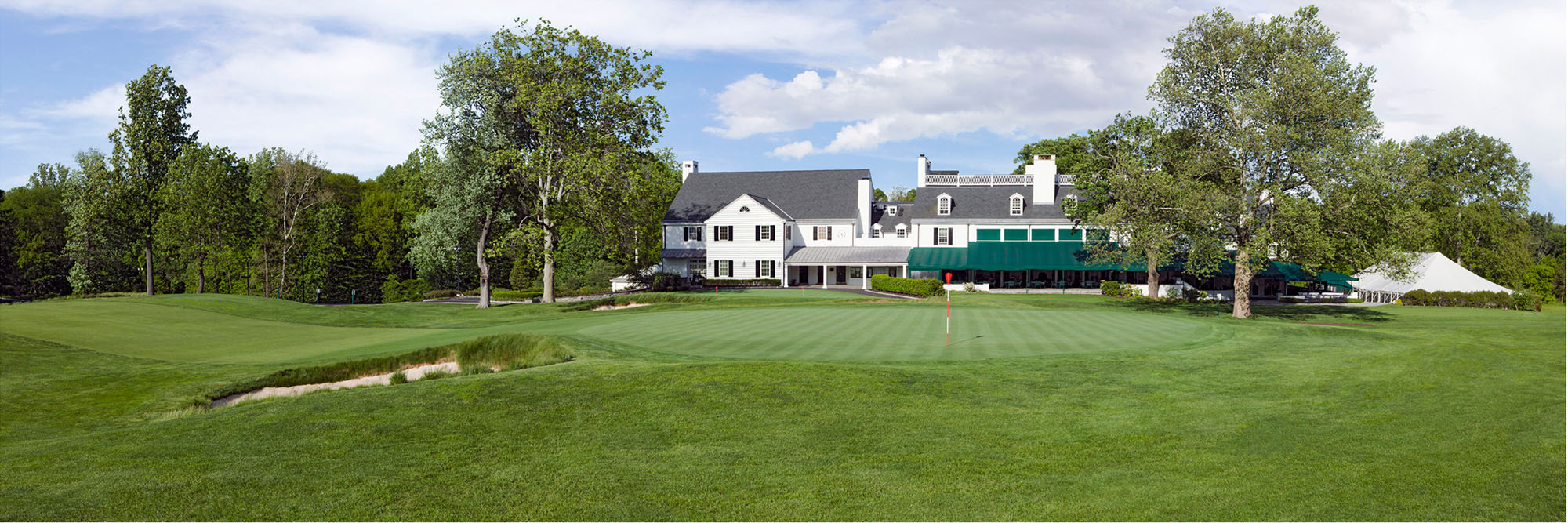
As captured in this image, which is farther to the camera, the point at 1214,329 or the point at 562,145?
the point at 562,145

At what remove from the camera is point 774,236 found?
2356 inches

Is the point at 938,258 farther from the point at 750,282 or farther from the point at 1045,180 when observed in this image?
the point at 750,282

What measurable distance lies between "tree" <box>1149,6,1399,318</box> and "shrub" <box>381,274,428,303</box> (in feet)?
168

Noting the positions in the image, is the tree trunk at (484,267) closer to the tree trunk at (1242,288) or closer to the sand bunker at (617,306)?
the sand bunker at (617,306)

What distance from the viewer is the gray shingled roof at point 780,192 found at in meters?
63.1

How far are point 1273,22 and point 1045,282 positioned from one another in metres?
26.9

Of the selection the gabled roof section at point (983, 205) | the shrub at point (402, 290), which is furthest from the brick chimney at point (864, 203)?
the shrub at point (402, 290)

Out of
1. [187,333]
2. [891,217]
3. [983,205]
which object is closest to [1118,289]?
[983,205]

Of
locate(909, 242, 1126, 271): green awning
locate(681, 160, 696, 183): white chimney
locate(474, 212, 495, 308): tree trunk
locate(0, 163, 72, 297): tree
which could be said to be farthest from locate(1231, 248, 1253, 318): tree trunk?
locate(0, 163, 72, 297): tree

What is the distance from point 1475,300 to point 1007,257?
25.0 meters

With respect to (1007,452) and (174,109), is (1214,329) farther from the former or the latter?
(174,109)

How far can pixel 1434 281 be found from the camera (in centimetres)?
4797

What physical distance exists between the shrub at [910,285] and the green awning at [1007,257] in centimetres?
402

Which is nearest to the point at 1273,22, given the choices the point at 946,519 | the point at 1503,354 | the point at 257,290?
the point at 1503,354
